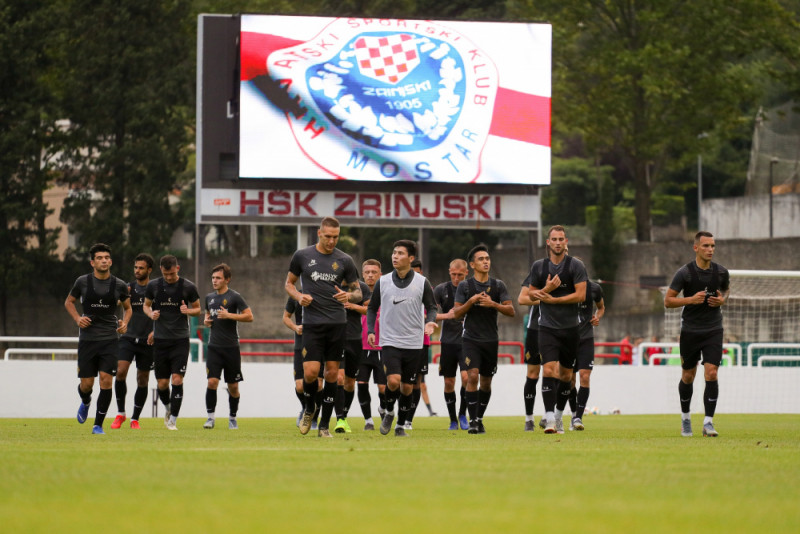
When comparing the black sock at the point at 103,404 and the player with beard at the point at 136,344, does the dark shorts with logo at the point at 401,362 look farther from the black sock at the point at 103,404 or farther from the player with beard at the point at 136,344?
the player with beard at the point at 136,344

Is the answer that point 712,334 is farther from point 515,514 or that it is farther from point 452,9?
point 452,9

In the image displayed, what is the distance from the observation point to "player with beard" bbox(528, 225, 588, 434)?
14.1 m

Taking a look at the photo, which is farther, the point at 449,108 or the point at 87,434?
the point at 449,108

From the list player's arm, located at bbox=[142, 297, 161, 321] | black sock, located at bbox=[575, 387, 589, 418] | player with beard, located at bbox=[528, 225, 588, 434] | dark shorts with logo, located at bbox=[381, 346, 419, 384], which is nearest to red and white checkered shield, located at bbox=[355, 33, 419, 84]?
black sock, located at bbox=[575, 387, 589, 418]

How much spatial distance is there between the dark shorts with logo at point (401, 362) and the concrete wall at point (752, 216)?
3714cm

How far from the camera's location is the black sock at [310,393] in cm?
1349

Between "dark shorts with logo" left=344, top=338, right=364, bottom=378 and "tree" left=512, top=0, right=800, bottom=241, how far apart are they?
2828 centimetres

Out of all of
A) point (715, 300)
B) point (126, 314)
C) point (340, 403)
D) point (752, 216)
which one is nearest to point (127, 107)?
point (752, 216)

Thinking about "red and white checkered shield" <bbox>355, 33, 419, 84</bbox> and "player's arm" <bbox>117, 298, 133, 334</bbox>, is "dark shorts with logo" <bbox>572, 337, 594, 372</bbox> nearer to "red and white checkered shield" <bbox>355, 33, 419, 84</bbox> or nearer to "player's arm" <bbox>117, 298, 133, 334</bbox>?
"player's arm" <bbox>117, 298, 133, 334</bbox>

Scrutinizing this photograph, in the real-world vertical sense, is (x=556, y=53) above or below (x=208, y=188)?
above

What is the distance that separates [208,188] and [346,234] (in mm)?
27652

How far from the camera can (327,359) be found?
44.4 feet

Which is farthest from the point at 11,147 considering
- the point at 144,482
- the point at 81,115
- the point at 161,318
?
the point at 144,482

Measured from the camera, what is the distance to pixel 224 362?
17656 mm
